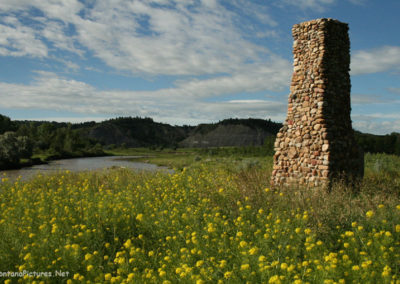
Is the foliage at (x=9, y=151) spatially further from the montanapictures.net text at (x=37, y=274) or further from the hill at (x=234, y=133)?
the hill at (x=234, y=133)

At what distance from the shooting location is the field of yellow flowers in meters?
3.49

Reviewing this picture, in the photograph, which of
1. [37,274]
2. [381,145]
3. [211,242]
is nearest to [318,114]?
[211,242]

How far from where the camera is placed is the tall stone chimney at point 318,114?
8.70 metres

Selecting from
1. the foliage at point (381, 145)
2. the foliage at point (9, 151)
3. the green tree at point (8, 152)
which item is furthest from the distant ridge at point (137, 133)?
the green tree at point (8, 152)

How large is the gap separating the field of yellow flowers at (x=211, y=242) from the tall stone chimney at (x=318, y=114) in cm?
239

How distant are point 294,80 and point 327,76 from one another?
995mm

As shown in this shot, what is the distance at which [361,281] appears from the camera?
3264 millimetres

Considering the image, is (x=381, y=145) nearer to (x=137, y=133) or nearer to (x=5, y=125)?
(x=5, y=125)

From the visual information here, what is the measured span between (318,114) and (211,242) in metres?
5.79

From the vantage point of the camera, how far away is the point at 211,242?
15.3 ft

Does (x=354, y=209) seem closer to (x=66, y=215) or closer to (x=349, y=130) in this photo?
(x=349, y=130)

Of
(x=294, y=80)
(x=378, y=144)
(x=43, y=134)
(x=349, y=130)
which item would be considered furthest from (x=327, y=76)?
(x=43, y=134)

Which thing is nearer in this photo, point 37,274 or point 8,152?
point 37,274

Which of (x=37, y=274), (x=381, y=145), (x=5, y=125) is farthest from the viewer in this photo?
(x=5, y=125)
